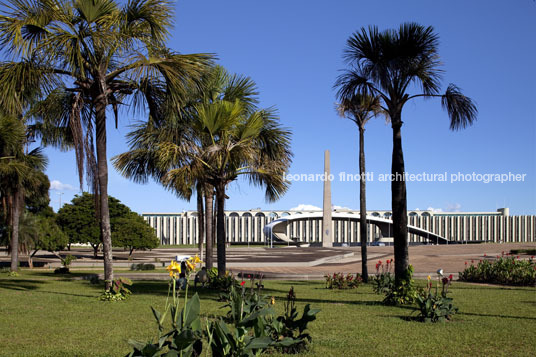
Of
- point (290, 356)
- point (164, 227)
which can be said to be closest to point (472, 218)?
point (164, 227)

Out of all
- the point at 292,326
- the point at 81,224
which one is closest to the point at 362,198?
the point at 292,326

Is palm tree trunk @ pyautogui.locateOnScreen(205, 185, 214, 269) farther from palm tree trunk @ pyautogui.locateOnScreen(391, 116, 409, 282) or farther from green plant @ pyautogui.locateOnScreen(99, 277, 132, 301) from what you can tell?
palm tree trunk @ pyautogui.locateOnScreen(391, 116, 409, 282)

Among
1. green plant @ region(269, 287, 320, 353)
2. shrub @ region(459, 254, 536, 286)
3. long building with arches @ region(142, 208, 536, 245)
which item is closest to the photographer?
green plant @ region(269, 287, 320, 353)

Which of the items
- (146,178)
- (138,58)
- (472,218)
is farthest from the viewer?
(472,218)

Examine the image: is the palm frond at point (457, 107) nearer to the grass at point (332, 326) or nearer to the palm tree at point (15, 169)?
the grass at point (332, 326)

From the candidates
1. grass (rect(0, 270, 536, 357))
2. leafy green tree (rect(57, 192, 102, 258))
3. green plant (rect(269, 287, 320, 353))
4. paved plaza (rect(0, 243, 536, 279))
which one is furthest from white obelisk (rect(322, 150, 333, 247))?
green plant (rect(269, 287, 320, 353))

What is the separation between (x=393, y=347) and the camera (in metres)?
6.80

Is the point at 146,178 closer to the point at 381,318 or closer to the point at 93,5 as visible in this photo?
the point at 93,5

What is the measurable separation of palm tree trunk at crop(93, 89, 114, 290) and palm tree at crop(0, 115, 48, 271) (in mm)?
6357

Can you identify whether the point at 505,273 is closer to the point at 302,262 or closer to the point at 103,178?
the point at 103,178

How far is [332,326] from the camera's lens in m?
8.57

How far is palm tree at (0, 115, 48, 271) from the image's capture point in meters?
17.4

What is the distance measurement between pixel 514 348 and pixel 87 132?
10025 mm

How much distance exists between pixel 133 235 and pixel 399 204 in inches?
1299
